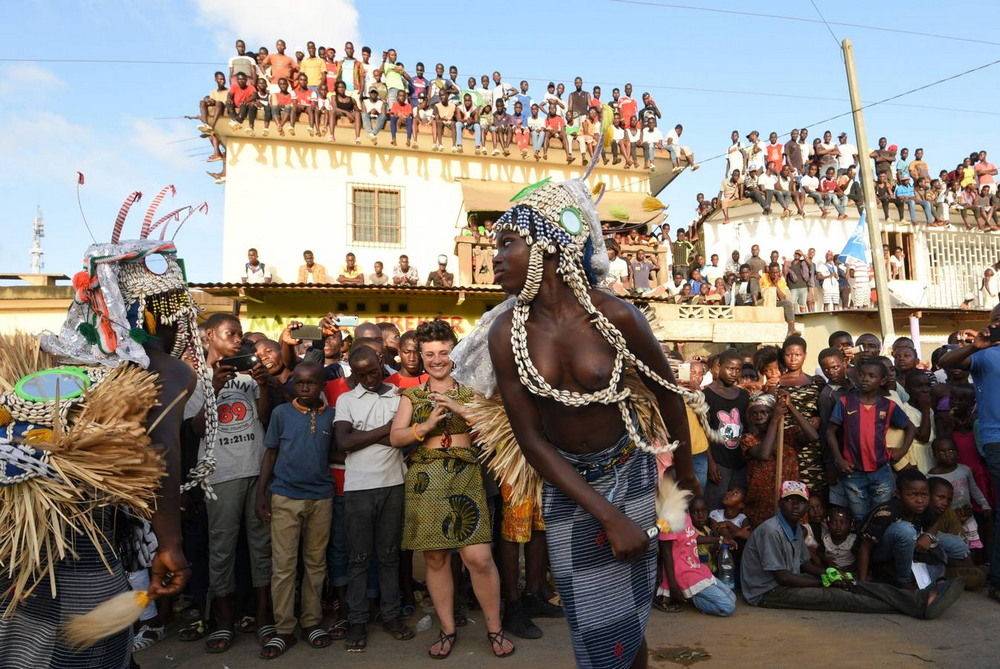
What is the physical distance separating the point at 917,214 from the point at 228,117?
59.1ft

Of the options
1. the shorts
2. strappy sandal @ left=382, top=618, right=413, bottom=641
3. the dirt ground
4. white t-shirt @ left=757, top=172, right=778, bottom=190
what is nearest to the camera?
the dirt ground

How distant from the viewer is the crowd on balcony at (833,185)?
1870cm

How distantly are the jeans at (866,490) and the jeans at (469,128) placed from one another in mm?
12997

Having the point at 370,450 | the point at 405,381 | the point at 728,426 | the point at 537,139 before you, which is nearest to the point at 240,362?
the point at 370,450

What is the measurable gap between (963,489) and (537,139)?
13341 mm

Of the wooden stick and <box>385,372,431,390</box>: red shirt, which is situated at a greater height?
<box>385,372,431,390</box>: red shirt

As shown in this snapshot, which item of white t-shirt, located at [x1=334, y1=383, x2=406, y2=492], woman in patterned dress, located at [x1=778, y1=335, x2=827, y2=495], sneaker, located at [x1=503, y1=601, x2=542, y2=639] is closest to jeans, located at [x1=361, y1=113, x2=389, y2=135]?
woman in patterned dress, located at [x1=778, y1=335, x2=827, y2=495]

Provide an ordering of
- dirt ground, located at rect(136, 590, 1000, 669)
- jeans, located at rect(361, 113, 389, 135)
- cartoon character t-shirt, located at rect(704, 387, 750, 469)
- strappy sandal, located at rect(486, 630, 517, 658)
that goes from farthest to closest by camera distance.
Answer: jeans, located at rect(361, 113, 389, 135)
cartoon character t-shirt, located at rect(704, 387, 750, 469)
strappy sandal, located at rect(486, 630, 517, 658)
dirt ground, located at rect(136, 590, 1000, 669)

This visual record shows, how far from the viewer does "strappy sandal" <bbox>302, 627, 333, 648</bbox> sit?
14.5 feet

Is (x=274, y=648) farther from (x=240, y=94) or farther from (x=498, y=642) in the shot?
(x=240, y=94)

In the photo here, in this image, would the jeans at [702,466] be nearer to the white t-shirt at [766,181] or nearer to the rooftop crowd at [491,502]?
the rooftop crowd at [491,502]

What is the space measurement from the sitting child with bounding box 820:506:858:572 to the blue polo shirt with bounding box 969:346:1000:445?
1.14 m

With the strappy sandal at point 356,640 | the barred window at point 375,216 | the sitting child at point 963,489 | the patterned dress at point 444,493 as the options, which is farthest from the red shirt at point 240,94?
the sitting child at point 963,489

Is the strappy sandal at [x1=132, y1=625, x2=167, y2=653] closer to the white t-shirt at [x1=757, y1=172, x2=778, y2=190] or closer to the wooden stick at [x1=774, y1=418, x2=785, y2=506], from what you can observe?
the wooden stick at [x1=774, y1=418, x2=785, y2=506]
